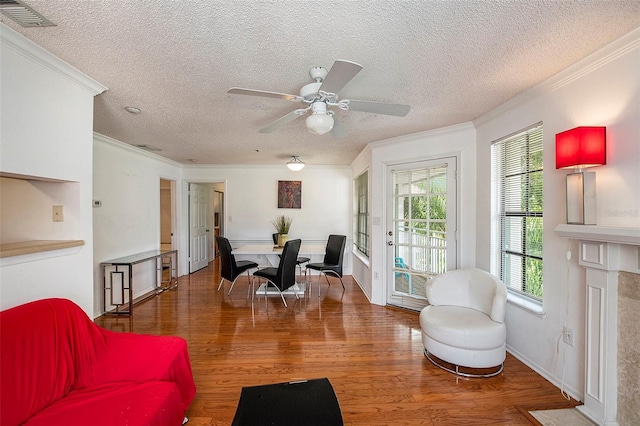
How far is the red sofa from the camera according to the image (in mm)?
1224

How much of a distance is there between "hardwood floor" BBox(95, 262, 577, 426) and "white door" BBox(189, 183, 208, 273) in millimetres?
1819

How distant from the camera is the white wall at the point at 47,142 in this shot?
153 cm

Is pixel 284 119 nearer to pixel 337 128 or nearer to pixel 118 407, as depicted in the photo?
pixel 337 128

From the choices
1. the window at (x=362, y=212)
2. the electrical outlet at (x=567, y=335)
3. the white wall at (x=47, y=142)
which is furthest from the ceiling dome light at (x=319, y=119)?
the window at (x=362, y=212)

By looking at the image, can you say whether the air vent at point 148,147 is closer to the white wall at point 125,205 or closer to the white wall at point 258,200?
the white wall at point 125,205

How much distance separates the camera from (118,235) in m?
3.81

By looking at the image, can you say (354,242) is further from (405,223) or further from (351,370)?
(351,370)

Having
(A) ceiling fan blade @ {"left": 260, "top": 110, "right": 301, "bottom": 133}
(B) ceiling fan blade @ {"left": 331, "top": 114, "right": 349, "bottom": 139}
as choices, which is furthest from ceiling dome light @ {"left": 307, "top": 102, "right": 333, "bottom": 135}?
(B) ceiling fan blade @ {"left": 331, "top": 114, "right": 349, "bottom": 139}

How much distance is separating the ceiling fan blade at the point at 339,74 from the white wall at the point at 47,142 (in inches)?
69.4

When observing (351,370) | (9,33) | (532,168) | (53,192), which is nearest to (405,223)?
(532,168)

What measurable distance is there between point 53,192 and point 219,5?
185cm

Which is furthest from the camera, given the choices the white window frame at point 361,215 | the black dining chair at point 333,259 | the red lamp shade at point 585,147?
the white window frame at point 361,215

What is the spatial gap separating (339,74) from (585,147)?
1.64 metres

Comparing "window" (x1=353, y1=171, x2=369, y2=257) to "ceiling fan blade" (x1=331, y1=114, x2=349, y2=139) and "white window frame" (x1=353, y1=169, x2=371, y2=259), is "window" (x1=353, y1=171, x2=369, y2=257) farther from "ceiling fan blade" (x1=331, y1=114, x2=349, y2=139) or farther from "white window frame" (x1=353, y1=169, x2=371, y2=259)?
"ceiling fan blade" (x1=331, y1=114, x2=349, y2=139)
